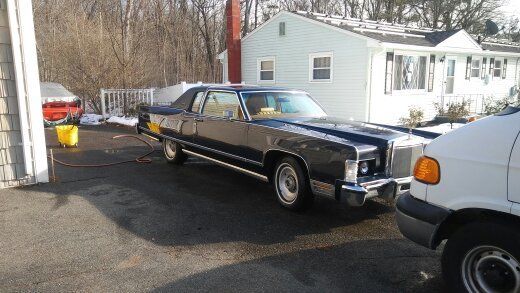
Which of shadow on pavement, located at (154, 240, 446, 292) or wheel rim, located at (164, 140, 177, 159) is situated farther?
wheel rim, located at (164, 140, 177, 159)

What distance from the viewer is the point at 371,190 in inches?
176

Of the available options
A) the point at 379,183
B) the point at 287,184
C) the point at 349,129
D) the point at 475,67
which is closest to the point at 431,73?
the point at 475,67

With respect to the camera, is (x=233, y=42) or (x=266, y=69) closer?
(x=266, y=69)

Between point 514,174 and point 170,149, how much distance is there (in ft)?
21.4

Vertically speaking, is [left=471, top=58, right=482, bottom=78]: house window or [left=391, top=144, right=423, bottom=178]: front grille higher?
[left=471, top=58, right=482, bottom=78]: house window

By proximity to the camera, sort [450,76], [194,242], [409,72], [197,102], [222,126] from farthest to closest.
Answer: [450,76] → [409,72] → [197,102] → [222,126] → [194,242]

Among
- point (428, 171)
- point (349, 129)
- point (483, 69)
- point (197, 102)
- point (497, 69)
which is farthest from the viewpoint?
point (497, 69)

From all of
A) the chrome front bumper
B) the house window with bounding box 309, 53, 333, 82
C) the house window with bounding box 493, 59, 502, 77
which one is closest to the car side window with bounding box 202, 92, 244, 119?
the chrome front bumper

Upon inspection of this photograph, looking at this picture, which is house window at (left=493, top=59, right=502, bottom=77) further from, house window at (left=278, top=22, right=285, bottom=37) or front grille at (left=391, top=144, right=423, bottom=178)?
front grille at (left=391, top=144, right=423, bottom=178)

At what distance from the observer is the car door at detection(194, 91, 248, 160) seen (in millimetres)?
6070

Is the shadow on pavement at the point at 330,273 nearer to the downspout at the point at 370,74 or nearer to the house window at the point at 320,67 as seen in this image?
the downspout at the point at 370,74

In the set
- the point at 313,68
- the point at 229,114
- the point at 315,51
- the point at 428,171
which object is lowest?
the point at 428,171

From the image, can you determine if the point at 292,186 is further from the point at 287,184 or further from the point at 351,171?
the point at 351,171

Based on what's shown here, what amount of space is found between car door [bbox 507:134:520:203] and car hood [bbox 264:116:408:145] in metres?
2.04
